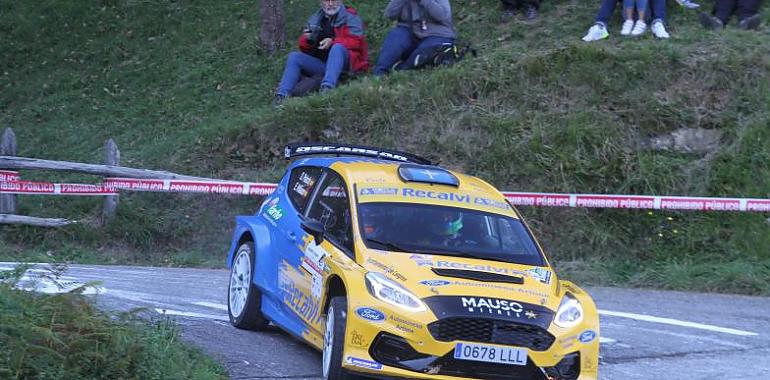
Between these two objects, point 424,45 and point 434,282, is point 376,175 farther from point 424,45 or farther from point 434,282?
point 424,45

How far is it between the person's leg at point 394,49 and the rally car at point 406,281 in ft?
23.4

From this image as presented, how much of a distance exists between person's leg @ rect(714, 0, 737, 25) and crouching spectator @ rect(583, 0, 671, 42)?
0.91 meters

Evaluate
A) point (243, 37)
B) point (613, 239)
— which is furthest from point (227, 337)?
point (243, 37)

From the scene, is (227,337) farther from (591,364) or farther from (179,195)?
(179,195)

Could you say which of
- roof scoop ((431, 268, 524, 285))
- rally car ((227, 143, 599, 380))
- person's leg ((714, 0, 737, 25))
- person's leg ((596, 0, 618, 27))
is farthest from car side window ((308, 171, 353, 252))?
person's leg ((714, 0, 737, 25))

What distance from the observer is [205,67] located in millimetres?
19688

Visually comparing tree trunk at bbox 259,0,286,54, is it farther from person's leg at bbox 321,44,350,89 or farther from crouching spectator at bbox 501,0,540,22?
crouching spectator at bbox 501,0,540,22

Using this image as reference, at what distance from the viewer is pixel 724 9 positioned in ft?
56.0

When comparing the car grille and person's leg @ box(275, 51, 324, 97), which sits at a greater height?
the car grille

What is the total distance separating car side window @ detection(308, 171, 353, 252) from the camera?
8.40 m

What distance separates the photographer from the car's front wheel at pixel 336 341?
24.6ft

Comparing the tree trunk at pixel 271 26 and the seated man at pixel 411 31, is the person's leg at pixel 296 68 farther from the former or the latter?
the tree trunk at pixel 271 26

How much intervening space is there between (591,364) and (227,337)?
10.0ft

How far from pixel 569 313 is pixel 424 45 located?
31.8 feet
